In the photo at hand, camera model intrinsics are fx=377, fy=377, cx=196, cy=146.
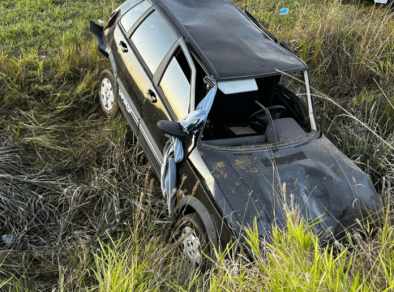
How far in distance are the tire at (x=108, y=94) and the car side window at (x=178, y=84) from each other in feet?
3.86

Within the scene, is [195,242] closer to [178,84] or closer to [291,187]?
[291,187]

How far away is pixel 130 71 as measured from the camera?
438 cm

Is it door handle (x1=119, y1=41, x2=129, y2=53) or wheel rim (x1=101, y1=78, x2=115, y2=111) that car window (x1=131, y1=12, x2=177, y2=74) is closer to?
door handle (x1=119, y1=41, x2=129, y2=53)

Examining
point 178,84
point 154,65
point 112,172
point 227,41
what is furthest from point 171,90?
point 112,172

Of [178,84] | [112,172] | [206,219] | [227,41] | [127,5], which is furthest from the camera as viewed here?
[127,5]

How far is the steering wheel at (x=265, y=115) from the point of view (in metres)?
4.06

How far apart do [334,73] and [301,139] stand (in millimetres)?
2903

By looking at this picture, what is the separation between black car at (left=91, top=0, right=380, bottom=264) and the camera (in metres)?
3.09

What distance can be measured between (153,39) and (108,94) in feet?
3.98

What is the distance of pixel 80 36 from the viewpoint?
6469 mm

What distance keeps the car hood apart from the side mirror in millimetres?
217

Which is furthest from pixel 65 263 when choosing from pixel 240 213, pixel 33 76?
pixel 33 76

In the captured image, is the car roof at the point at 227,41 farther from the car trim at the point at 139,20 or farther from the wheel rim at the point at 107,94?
the wheel rim at the point at 107,94

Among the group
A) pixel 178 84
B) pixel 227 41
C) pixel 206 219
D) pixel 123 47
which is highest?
pixel 227 41
